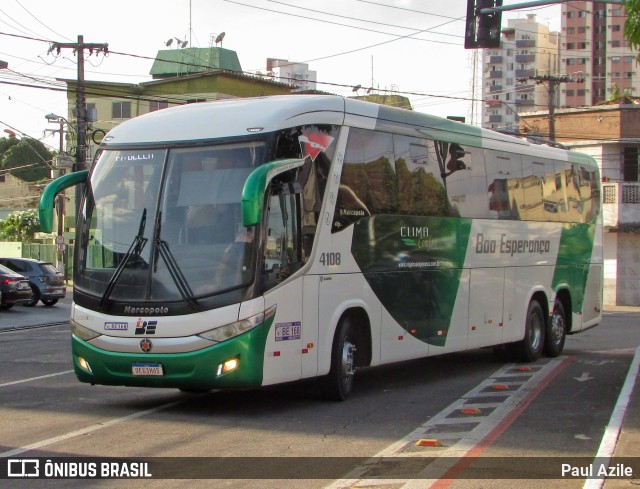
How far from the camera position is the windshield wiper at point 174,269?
10.5 m

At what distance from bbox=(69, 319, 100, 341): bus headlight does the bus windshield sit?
41 centimetres

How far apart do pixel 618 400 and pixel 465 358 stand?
20.6 feet

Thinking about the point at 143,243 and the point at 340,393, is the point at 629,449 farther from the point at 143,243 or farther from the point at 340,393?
the point at 143,243

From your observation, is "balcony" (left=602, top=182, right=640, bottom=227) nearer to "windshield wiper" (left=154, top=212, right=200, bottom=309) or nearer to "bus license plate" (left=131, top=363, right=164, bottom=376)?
"windshield wiper" (left=154, top=212, right=200, bottom=309)

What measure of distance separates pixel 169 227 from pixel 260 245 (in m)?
1.05

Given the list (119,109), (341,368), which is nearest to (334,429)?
(341,368)

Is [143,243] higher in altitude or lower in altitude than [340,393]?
higher

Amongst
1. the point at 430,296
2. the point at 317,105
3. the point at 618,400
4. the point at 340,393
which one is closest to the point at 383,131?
the point at 317,105

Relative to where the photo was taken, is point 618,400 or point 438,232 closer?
point 618,400

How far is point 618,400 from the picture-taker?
38.8ft

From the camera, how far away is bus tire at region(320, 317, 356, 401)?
465 inches

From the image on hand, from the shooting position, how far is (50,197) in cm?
1133

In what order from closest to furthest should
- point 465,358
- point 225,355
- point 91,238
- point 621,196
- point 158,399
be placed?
point 225,355, point 91,238, point 158,399, point 465,358, point 621,196

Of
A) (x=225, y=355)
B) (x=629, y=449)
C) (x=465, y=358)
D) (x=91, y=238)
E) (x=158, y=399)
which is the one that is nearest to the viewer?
(x=629, y=449)
